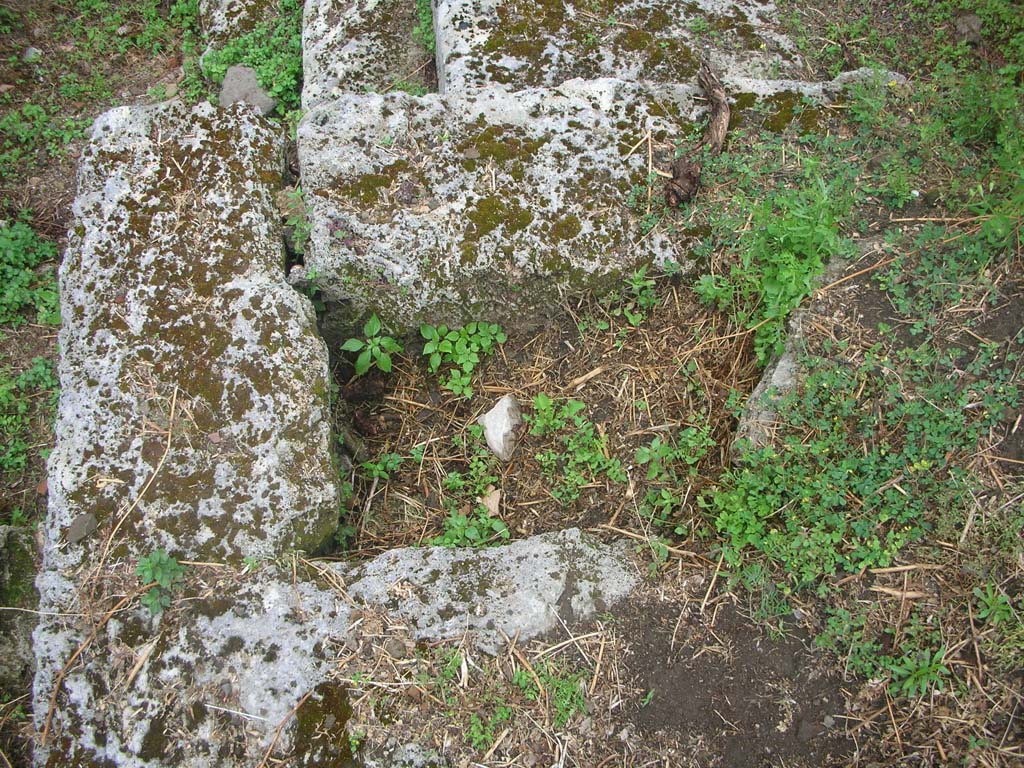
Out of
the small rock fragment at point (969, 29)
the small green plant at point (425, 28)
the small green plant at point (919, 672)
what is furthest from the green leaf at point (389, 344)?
the small rock fragment at point (969, 29)

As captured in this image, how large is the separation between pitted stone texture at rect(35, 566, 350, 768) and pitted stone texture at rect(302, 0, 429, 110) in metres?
2.61

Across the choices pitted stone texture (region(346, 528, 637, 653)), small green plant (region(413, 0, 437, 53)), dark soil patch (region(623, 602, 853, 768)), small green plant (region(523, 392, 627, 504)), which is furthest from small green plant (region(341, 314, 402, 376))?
small green plant (region(413, 0, 437, 53))

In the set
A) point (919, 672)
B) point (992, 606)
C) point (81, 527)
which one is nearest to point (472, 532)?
point (81, 527)

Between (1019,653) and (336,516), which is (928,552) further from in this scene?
(336,516)

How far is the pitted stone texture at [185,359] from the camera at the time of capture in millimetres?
2508

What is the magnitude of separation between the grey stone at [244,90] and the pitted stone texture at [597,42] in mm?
1176

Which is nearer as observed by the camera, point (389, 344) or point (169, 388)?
point (169, 388)

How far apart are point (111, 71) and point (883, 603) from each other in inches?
200

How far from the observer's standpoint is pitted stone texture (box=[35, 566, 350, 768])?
222 centimetres

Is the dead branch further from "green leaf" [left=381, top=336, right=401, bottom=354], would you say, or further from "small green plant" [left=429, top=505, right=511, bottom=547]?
"small green plant" [left=429, top=505, right=511, bottom=547]

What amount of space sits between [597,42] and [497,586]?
264 cm

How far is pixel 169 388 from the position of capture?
264cm

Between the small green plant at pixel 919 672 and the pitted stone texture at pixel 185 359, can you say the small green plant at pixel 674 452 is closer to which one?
the small green plant at pixel 919 672

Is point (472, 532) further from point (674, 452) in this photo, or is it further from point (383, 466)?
point (674, 452)
